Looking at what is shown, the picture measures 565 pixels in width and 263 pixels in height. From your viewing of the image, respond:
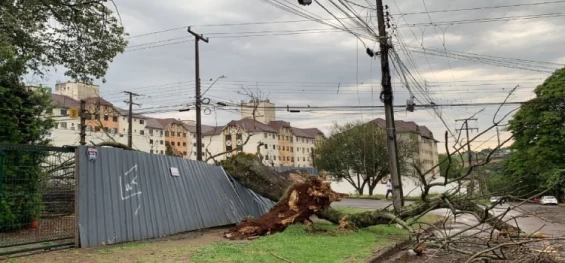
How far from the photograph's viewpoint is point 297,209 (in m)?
10.2

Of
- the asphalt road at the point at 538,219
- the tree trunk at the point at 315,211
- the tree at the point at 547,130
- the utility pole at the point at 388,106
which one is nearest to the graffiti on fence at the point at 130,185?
the tree trunk at the point at 315,211

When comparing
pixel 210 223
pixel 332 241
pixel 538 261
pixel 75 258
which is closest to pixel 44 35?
pixel 210 223

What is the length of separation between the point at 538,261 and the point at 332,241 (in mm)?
3572

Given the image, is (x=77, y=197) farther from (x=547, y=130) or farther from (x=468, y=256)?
(x=547, y=130)

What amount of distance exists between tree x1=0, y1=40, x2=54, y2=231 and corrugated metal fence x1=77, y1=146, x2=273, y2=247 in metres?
0.98

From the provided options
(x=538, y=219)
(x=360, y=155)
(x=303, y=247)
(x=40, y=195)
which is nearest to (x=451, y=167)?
(x=303, y=247)

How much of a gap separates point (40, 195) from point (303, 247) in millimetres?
4789

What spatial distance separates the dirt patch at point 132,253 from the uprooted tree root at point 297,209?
49.8 inches

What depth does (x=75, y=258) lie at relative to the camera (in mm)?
6938

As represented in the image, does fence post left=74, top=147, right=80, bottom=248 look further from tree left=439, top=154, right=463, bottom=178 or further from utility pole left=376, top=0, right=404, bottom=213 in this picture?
utility pole left=376, top=0, right=404, bottom=213

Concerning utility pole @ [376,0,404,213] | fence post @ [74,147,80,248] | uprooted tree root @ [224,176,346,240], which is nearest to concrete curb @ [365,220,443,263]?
uprooted tree root @ [224,176,346,240]

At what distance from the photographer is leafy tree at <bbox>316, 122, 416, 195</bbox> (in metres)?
48.3

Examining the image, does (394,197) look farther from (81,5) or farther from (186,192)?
(81,5)

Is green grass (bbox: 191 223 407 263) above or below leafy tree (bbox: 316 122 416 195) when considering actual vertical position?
below
